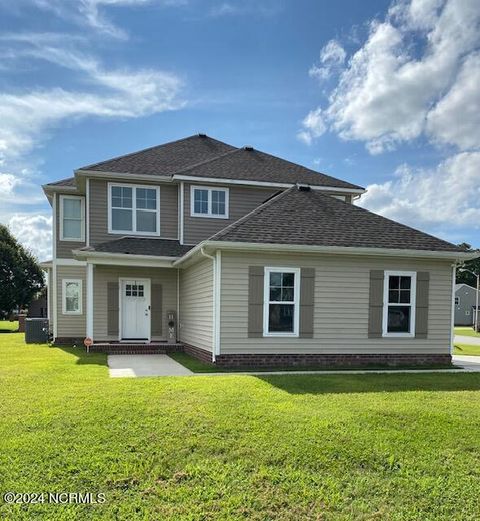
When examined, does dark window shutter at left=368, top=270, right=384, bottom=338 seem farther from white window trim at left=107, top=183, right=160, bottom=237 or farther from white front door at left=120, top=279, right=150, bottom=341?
white window trim at left=107, top=183, right=160, bottom=237

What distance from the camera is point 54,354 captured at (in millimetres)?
11922

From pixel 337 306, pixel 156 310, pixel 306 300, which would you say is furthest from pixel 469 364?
pixel 156 310

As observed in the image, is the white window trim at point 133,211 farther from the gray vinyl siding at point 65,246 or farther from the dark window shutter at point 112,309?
the gray vinyl siding at point 65,246

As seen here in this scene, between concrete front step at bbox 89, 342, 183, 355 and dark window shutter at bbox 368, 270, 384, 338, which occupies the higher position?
dark window shutter at bbox 368, 270, 384, 338

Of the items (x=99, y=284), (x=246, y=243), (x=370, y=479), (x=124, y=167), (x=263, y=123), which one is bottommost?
(x=370, y=479)

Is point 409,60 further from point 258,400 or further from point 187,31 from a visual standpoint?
point 258,400

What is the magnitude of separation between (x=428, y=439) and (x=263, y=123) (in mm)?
10172

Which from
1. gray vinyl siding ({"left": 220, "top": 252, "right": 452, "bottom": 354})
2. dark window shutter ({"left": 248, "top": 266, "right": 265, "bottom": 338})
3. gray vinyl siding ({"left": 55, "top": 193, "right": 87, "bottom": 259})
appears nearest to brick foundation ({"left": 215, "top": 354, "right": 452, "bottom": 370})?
gray vinyl siding ({"left": 220, "top": 252, "right": 452, "bottom": 354})

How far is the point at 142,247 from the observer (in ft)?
43.8

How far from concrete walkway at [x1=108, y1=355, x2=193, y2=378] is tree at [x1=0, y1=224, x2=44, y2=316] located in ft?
79.7

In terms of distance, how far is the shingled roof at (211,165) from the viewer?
46.5 ft

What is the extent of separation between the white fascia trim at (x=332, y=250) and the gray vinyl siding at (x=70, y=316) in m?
5.99

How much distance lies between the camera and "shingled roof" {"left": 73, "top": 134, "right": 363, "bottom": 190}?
558 inches

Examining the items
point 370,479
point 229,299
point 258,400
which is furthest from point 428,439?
point 229,299
